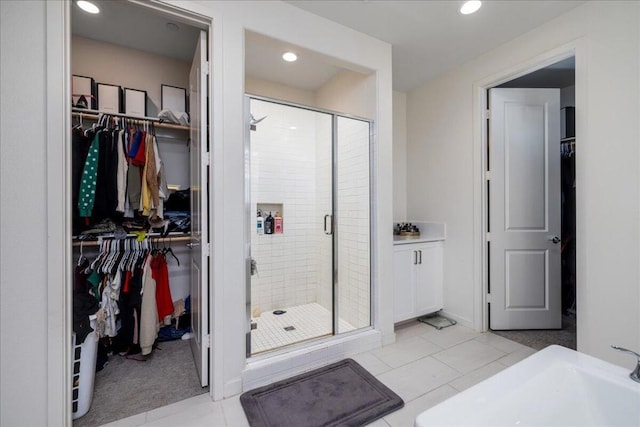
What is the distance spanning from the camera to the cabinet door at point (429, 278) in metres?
2.97

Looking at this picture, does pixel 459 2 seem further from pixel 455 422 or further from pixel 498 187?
pixel 455 422

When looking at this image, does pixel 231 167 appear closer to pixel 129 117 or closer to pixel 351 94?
pixel 129 117

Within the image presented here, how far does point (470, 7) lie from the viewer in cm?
207

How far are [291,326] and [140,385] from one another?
1.28 m

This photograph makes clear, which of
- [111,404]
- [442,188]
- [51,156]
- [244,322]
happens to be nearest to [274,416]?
[244,322]

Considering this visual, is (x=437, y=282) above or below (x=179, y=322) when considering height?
above

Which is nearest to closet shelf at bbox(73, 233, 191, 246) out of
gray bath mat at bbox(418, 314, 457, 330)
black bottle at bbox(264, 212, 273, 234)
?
black bottle at bbox(264, 212, 273, 234)

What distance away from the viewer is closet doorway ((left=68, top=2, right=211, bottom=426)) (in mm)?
1859

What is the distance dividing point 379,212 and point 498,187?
4.31 ft

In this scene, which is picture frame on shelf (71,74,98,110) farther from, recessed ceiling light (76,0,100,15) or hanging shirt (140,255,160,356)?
hanging shirt (140,255,160,356)

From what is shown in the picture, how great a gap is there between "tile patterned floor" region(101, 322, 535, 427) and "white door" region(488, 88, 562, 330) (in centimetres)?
46

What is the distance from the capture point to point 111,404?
5.83 ft

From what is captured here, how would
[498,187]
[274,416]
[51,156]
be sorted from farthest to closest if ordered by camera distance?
[498,187]
[274,416]
[51,156]

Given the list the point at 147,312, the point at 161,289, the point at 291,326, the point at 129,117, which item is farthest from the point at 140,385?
the point at 129,117
